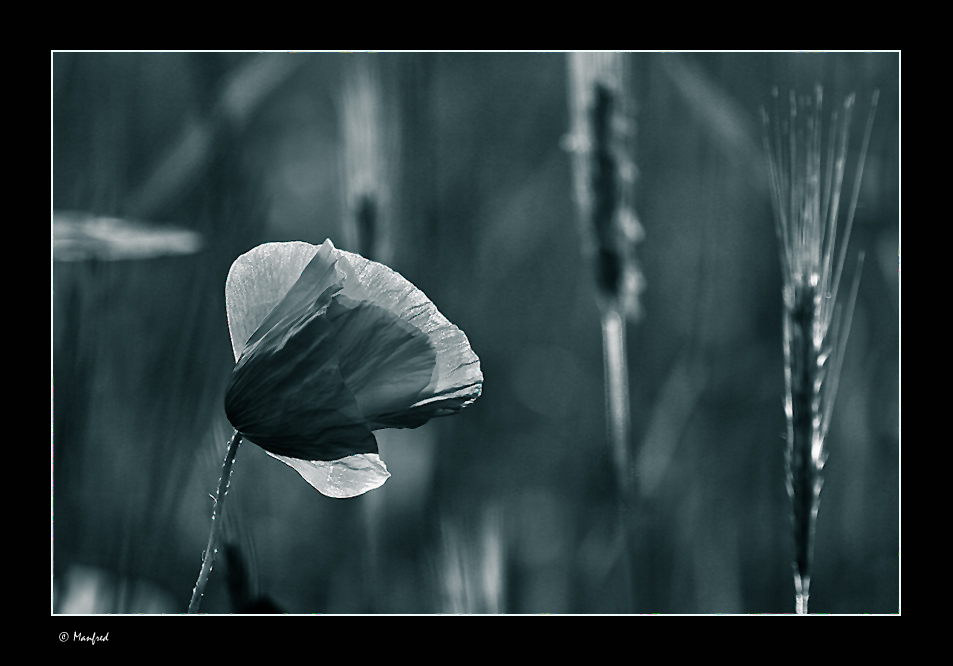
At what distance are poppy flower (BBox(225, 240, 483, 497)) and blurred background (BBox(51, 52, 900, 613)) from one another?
0.18 metres

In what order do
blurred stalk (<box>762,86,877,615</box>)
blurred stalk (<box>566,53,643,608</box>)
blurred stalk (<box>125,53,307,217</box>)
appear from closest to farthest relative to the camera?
blurred stalk (<box>762,86,877,615</box>)
blurred stalk (<box>566,53,643,608</box>)
blurred stalk (<box>125,53,307,217</box>)

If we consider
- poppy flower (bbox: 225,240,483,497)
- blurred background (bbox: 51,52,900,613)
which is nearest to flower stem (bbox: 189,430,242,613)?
poppy flower (bbox: 225,240,483,497)

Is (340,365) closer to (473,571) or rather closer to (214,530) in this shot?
(214,530)

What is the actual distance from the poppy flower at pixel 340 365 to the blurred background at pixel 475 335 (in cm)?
18

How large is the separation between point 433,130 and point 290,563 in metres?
0.46

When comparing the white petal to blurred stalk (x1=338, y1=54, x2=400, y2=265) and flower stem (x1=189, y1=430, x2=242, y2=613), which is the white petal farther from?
blurred stalk (x1=338, y1=54, x2=400, y2=265)

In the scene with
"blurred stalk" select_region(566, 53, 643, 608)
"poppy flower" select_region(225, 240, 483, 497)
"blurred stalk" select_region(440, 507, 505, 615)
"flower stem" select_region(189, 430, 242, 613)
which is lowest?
"blurred stalk" select_region(440, 507, 505, 615)

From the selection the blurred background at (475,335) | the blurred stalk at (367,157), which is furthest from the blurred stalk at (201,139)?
the blurred stalk at (367,157)

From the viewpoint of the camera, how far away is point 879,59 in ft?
2.88

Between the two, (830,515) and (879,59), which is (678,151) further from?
(830,515)

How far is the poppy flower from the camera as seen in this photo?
345 millimetres

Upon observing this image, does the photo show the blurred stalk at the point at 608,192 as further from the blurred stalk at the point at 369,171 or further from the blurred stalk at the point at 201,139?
the blurred stalk at the point at 201,139

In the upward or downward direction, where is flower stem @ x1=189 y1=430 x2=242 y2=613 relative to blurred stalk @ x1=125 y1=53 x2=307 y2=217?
downward
